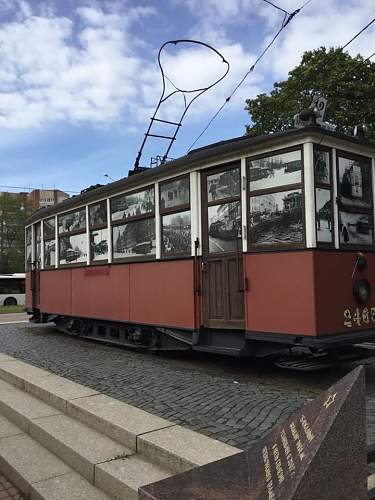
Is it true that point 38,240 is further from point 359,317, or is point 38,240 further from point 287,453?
point 287,453

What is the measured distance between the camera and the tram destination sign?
219 cm

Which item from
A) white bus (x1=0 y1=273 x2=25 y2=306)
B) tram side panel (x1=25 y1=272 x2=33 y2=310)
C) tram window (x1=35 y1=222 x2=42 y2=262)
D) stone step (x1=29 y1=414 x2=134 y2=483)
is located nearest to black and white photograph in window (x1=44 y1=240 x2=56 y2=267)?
tram window (x1=35 y1=222 x2=42 y2=262)

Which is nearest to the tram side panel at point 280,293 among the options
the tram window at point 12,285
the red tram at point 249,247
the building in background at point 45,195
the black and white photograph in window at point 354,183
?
the red tram at point 249,247

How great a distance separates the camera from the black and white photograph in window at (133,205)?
809 centimetres

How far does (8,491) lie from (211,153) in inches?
181

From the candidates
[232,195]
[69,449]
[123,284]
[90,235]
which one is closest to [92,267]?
[90,235]

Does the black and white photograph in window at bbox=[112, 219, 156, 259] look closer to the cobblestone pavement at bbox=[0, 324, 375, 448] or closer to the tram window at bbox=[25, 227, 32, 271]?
the cobblestone pavement at bbox=[0, 324, 375, 448]

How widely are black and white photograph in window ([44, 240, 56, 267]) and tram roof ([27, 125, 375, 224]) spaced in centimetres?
235

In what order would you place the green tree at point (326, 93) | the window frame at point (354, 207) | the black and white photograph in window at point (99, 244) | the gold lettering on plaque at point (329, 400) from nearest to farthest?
1. the gold lettering on plaque at point (329, 400)
2. the window frame at point (354, 207)
3. the black and white photograph in window at point (99, 244)
4. the green tree at point (326, 93)

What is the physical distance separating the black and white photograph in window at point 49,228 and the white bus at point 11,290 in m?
22.3

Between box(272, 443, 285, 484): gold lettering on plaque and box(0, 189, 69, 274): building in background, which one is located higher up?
box(0, 189, 69, 274): building in background

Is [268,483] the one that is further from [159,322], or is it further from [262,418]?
[159,322]

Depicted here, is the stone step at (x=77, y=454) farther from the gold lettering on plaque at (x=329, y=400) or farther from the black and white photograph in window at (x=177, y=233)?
the black and white photograph in window at (x=177, y=233)

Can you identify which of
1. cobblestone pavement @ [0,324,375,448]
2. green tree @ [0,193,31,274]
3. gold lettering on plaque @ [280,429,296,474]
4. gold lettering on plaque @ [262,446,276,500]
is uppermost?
green tree @ [0,193,31,274]
